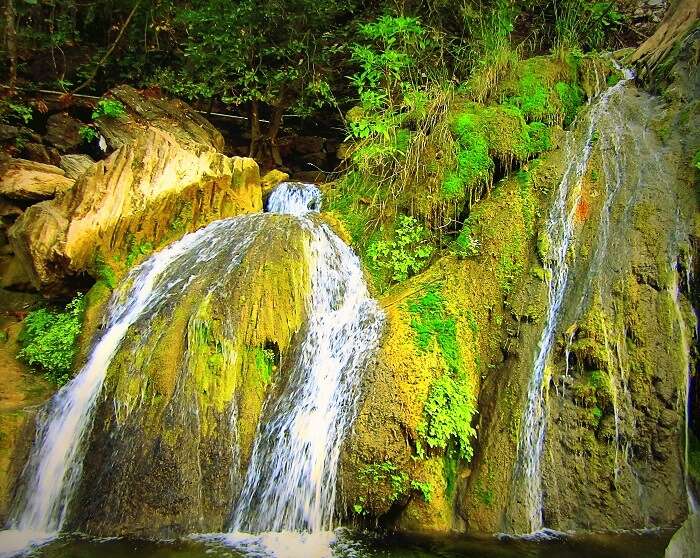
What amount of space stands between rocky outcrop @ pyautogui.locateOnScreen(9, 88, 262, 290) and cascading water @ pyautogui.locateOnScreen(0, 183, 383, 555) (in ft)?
2.34

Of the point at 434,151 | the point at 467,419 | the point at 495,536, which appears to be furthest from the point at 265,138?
the point at 495,536

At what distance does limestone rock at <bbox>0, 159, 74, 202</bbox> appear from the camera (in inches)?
304

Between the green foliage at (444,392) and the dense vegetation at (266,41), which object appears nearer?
the green foliage at (444,392)

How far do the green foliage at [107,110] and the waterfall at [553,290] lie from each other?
7626 millimetres

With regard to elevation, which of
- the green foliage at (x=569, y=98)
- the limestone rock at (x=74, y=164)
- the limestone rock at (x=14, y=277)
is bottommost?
Result: the limestone rock at (x=14, y=277)

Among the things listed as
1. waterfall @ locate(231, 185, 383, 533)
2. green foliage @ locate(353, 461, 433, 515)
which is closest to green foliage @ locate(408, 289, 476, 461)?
green foliage @ locate(353, 461, 433, 515)

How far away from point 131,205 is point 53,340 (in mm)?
2018

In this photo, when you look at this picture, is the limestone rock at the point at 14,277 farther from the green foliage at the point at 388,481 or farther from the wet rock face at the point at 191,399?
the green foliage at the point at 388,481

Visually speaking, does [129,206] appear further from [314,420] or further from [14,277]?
[314,420]

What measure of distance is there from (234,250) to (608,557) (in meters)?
4.74

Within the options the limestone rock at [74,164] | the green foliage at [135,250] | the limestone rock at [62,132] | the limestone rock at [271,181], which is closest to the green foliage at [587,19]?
the limestone rock at [271,181]

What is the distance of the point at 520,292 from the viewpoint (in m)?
5.22

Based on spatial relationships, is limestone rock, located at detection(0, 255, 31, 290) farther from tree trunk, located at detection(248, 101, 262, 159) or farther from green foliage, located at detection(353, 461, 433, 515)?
green foliage, located at detection(353, 461, 433, 515)

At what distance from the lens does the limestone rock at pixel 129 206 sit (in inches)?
241
